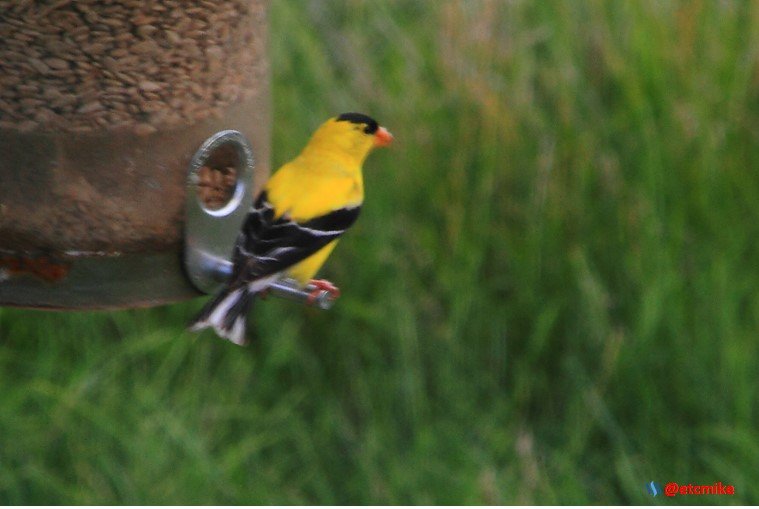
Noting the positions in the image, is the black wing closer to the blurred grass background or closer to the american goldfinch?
the american goldfinch

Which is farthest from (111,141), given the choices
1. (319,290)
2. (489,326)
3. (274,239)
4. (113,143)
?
(489,326)

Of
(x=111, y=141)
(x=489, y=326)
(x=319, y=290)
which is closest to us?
(x=111, y=141)

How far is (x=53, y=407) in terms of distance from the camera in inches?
136

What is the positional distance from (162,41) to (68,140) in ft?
0.82

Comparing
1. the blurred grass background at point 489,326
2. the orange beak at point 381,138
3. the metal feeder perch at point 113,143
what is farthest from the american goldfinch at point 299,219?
the blurred grass background at point 489,326

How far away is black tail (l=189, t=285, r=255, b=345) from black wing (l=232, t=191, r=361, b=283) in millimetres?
31

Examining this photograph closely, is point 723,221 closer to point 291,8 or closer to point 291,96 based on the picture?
point 291,96

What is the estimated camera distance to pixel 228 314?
238 cm

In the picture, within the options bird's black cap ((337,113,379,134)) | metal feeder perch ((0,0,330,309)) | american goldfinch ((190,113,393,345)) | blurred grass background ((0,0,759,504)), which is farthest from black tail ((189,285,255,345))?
blurred grass background ((0,0,759,504))

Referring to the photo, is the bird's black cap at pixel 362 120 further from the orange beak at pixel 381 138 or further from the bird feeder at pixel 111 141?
the bird feeder at pixel 111 141

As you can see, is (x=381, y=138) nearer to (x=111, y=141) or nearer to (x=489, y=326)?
(x=111, y=141)

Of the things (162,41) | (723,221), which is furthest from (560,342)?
(162,41)

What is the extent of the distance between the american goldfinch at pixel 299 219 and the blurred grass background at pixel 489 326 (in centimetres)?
87

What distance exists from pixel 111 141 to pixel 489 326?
162 cm
